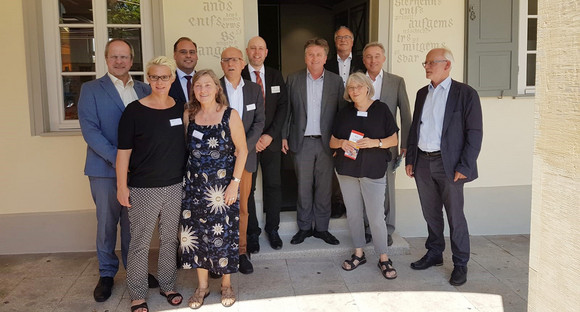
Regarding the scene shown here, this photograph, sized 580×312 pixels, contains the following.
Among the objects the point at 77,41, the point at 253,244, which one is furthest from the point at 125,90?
the point at 253,244

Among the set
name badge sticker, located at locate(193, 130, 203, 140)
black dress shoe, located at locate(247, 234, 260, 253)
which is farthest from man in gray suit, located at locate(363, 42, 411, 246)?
name badge sticker, located at locate(193, 130, 203, 140)

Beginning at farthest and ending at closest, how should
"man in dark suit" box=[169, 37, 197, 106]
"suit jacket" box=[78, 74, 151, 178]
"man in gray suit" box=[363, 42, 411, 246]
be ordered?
"man in gray suit" box=[363, 42, 411, 246]
"man in dark suit" box=[169, 37, 197, 106]
"suit jacket" box=[78, 74, 151, 178]

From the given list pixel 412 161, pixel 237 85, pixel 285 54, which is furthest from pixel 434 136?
pixel 285 54

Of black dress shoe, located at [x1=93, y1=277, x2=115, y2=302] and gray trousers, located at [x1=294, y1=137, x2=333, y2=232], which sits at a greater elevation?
gray trousers, located at [x1=294, y1=137, x2=333, y2=232]

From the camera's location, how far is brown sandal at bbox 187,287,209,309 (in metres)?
3.40

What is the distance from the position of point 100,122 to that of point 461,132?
8.64ft

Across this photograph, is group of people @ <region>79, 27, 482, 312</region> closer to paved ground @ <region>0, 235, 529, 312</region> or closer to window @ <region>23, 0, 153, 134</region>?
paved ground @ <region>0, 235, 529, 312</region>

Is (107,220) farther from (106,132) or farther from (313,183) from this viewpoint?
(313,183)

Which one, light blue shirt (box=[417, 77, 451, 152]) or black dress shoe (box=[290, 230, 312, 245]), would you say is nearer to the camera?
light blue shirt (box=[417, 77, 451, 152])

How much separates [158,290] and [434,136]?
7.92ft

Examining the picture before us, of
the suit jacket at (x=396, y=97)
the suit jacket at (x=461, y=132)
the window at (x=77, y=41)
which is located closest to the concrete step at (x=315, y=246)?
the suit jacket at (x=396, y=97)

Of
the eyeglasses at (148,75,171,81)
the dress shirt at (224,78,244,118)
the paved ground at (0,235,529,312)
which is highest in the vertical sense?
the eyeglasses at (148,75,171,81)

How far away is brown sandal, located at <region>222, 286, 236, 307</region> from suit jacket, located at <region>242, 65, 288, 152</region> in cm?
129

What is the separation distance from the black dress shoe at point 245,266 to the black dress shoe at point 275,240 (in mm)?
382
